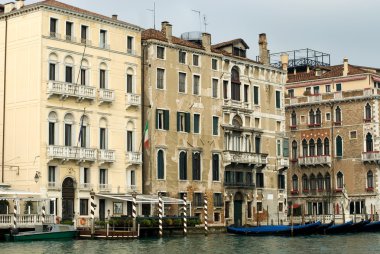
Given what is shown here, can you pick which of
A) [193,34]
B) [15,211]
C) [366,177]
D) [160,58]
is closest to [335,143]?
[366,177]

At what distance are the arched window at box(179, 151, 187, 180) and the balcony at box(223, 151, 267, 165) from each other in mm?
3494

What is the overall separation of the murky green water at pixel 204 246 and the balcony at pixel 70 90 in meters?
8.13

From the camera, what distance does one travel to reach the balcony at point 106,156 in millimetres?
46188

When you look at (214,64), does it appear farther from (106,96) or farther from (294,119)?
(294,119)

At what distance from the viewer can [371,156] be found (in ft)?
208

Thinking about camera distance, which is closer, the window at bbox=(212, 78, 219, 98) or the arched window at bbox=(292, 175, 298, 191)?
the window at bbox=(212, 78, 219, 98)

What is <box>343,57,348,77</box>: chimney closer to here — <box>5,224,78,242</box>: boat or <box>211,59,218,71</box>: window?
<box>211,59,218,71</box>: window

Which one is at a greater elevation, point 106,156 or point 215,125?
point 215,125

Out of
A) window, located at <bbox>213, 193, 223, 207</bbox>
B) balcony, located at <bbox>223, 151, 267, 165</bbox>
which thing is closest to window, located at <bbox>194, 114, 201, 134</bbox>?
balcony, located at <bbox>223, 151, 267, 165</bbox>

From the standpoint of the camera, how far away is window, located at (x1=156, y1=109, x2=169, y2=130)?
49703 millimetres

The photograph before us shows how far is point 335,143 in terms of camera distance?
65.9m

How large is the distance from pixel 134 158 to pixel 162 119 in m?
3.14

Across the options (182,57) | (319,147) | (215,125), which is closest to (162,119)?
(182,57)

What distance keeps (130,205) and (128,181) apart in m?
1.31
